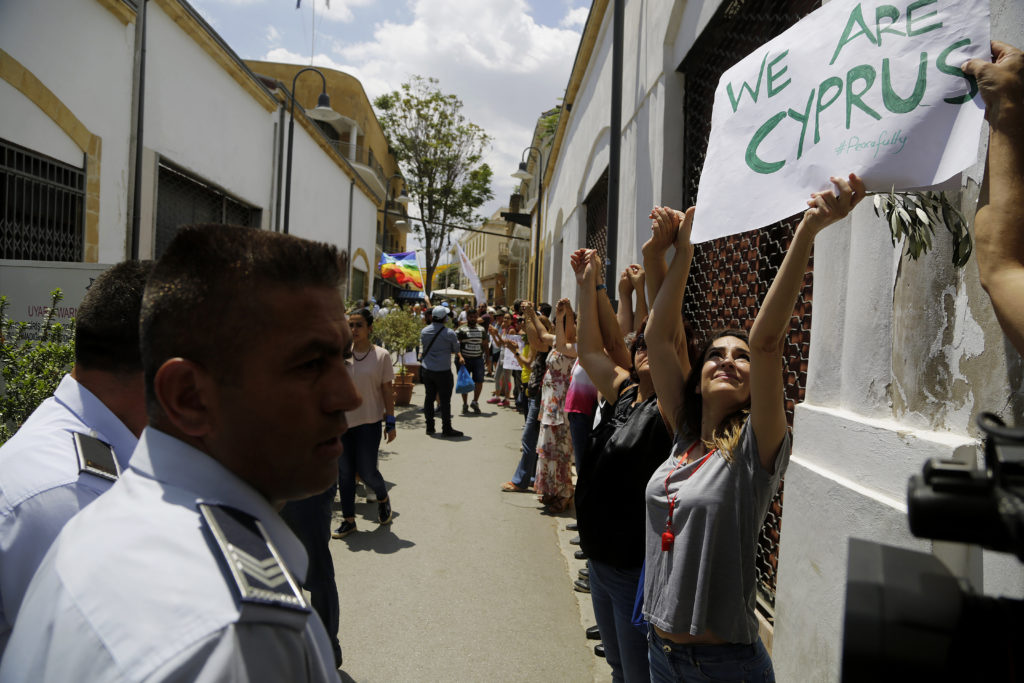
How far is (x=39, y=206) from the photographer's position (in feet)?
23.0

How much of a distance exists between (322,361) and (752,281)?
3.83 metres

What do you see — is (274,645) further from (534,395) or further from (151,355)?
(534,395)

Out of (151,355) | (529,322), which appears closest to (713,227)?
(151,355)

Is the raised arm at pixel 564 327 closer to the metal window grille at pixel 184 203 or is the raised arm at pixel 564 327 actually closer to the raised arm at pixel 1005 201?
the raised arm at pixel 1005 201

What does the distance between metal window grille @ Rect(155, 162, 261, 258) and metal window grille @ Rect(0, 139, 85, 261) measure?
4.22 ft

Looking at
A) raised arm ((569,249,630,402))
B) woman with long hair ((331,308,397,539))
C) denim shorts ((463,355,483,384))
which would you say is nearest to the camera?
raised arm ((569,249,630,402))

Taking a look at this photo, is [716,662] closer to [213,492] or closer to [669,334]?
[669,334]

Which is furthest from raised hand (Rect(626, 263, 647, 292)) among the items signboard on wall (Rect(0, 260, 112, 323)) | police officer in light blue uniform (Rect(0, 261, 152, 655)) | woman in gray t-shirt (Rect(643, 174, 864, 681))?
signboard on wall (Rect(0, 260, 112, 323))

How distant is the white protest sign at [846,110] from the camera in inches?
62.0

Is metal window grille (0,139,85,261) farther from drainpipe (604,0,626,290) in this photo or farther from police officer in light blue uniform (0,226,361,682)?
police officer in light blue uniform (0,226,361,682)

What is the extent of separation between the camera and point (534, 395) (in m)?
7.78

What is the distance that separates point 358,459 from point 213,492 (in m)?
4.76

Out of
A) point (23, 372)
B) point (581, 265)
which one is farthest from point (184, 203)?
point (581, 265)

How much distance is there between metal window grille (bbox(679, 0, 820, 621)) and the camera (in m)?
3.83
